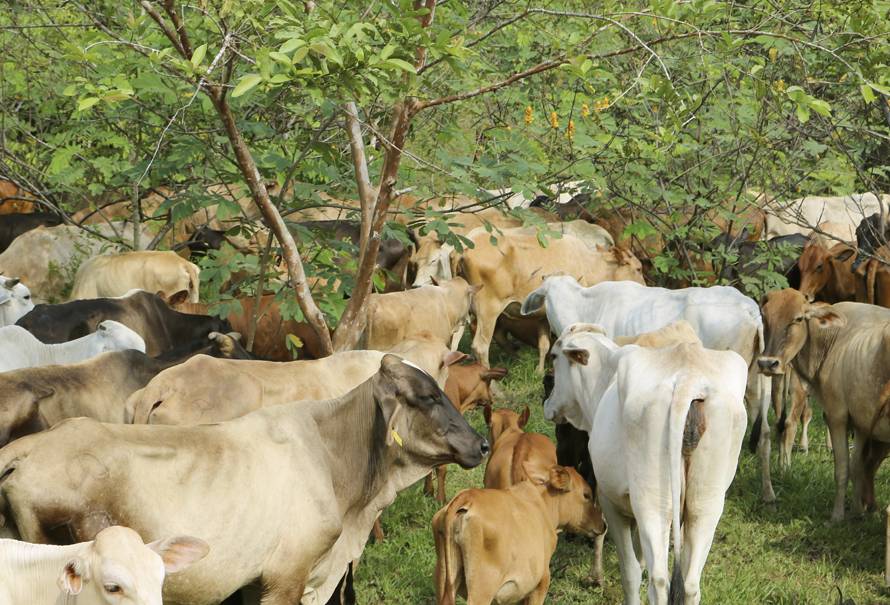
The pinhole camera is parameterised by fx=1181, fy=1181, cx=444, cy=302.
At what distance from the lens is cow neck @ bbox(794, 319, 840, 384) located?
9211 millimetres

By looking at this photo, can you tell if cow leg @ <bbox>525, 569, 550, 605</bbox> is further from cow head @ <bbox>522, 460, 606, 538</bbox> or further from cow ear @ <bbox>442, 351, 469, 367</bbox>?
cow ear @ <bbox>442, 351, 469, 367</bbox>

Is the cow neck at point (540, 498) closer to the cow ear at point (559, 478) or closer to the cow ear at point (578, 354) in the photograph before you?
the cow ear at point (559, 478)

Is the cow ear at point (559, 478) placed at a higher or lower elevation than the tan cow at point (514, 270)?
higher

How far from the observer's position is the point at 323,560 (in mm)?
6195

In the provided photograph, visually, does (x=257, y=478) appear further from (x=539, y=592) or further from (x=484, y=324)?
(x=484, y=324)

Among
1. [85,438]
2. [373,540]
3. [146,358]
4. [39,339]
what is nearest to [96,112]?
[39,339]

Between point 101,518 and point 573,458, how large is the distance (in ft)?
14.9

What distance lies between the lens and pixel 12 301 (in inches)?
403

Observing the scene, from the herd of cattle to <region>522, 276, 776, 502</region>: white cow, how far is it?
0.02 meters

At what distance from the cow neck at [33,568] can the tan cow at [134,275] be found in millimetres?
6425

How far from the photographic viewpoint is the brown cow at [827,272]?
12562 millimetres

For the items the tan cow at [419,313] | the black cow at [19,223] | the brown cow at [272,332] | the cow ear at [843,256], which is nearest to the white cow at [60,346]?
the brown cow at [272,332]

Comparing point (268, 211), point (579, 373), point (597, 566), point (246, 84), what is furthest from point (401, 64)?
point (597, 566)

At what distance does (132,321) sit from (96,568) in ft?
17.1
